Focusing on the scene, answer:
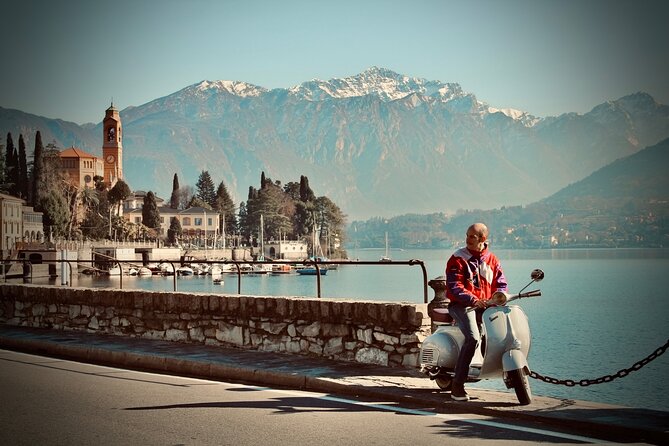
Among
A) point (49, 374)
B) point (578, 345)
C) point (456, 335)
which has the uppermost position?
point (456, 335)

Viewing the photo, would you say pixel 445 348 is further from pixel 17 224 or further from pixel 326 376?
pixel 17 224

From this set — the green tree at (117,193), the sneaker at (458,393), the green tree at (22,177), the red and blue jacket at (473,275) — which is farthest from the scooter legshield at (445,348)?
the green tree at (117,193)

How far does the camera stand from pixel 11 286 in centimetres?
1955

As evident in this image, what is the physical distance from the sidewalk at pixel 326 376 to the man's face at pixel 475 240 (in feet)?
5.72

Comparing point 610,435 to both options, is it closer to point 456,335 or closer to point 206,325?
point 456,335

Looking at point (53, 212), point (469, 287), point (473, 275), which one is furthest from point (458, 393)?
point (53, 212)

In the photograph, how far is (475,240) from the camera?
9688mm

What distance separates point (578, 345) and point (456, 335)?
135ft

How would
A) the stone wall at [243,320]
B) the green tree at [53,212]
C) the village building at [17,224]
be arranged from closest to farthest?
1. the stone wall at [243,320]
2. the village building at [17,224]
3. the green tree at [53,212]

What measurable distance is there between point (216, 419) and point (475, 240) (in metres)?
3.49

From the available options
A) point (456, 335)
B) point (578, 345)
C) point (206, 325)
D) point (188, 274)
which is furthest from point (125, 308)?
point (188, 274)

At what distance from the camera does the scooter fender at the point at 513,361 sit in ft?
30.1

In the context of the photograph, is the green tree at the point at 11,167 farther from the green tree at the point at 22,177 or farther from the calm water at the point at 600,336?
the calm water at the point at 600,336

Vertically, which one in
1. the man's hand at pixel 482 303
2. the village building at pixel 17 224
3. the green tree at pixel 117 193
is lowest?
the man's hand at pixel 482 303
